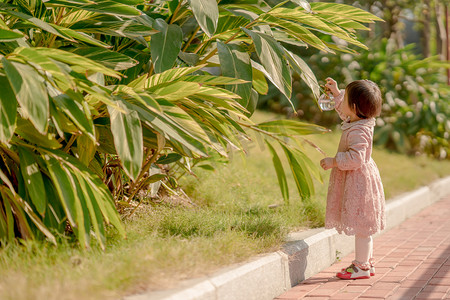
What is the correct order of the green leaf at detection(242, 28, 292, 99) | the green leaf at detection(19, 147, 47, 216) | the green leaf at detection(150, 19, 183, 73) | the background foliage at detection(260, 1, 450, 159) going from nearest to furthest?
the green leaf at detection(19, 147, 47, 216) < the green leaf at detection(150, 19, 183, 73) < the green leaf at detection(242, 28, 292, 99) < the background foliage at detection(260, 1, 450, 159)

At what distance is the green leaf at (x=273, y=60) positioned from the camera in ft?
12.1

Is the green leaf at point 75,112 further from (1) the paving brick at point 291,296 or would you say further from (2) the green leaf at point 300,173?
(2) the green leaf at point 300,173

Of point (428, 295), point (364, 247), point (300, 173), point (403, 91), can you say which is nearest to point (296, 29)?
point (300, 173)

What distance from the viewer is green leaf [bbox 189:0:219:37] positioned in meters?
3.46

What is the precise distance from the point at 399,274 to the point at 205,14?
2.10 meters

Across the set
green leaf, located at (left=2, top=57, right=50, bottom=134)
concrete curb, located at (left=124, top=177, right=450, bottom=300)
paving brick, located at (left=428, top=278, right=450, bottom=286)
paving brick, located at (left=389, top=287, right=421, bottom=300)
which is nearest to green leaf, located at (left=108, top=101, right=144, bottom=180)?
green leaf, located at (left=2, top=57, right=50, bottom=134)

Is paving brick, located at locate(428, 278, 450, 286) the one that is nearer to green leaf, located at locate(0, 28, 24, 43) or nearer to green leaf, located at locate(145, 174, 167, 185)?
green leaf, located at locate(145, 174, 167, 185)

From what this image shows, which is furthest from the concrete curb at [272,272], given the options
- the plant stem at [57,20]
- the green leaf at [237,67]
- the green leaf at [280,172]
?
the plant stem at [57,20]

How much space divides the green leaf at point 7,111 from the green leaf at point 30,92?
3.9 inches

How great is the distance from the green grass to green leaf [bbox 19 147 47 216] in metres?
0.20

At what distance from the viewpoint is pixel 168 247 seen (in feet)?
10.1

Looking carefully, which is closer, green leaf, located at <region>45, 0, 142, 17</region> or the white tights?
green leaf, located at <region>45, 0, 142, 17</region>

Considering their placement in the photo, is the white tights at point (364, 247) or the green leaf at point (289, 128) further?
the green leaf at point (289, 128)

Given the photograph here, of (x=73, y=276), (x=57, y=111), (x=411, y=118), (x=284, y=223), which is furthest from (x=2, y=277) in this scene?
(x=411, y=118)
